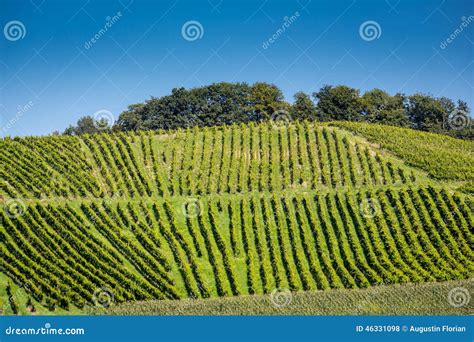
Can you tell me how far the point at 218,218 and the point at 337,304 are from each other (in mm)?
10589

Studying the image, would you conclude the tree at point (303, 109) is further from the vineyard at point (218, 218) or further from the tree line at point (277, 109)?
the vineyard at point (218, 218)

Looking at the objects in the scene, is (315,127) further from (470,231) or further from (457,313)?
(457,313)

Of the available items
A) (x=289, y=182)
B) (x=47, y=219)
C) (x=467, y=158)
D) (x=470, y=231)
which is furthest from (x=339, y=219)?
(x=47, y=219)

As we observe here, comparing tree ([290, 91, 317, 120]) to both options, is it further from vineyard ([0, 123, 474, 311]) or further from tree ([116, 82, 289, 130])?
vineyard ([0, 123, 474, 311])

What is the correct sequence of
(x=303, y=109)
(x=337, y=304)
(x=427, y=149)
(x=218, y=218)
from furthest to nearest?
(x=303, y=109), (x=427, y=149), (x=218, y=218), (x=337, y=304)

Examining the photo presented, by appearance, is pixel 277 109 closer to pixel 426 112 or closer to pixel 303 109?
pixel 303 109

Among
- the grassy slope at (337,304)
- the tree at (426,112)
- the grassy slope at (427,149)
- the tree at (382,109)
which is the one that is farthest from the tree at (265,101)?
the grassy slope at (337,304)

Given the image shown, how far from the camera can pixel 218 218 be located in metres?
37.2

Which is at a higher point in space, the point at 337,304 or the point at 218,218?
the point at 218,218

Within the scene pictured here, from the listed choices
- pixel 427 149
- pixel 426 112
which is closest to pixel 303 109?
pixel 426 112

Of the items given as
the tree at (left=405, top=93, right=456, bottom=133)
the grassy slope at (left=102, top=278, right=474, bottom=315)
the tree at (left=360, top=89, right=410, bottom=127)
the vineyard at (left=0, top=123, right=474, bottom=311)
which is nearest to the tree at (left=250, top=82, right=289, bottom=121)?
the tree at (left=360, top=89, right=410, bottom=127)

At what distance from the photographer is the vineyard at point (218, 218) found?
32.2 metres

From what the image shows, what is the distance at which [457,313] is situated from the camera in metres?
27.3

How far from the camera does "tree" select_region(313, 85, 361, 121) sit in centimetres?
7050
